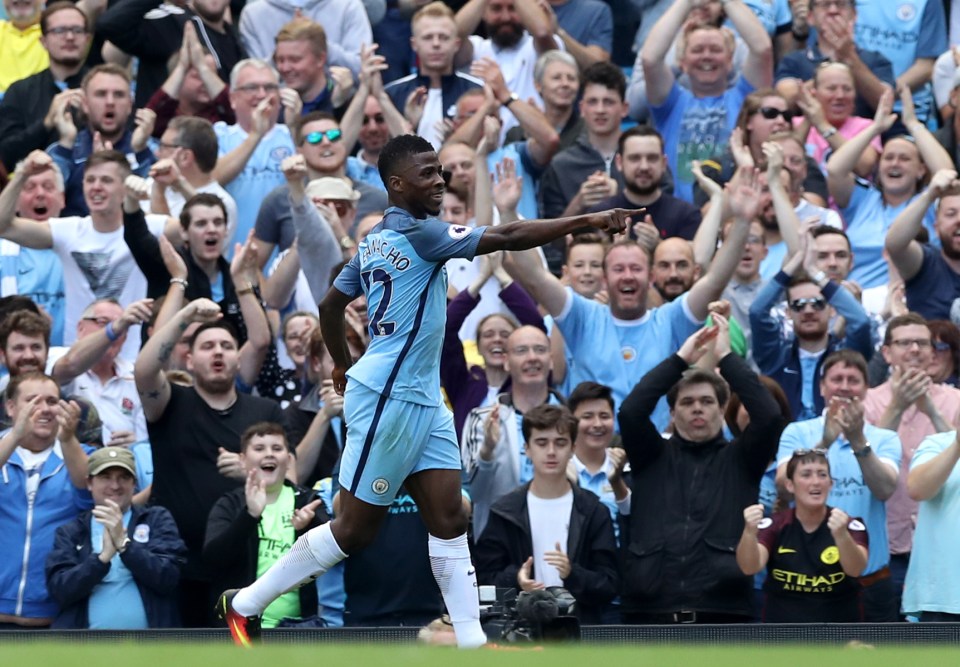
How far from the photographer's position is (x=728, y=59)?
1457 cm

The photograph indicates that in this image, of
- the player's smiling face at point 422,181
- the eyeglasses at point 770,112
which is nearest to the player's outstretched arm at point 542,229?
the player's smiling face at point 422,181

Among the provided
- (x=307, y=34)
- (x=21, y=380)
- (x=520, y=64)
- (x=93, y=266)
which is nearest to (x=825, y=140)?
(x=520, y=64)

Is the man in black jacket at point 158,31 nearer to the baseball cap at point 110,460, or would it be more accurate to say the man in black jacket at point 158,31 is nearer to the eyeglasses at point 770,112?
the eyeglasses at point 770,112

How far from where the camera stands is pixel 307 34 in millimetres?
14641

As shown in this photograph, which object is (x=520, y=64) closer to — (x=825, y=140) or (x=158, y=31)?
(x=825, y=140)

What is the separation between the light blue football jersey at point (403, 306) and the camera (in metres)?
8.34

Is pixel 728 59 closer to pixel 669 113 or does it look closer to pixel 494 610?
pixel 669 113

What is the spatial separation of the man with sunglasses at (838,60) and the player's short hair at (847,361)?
3768 mm

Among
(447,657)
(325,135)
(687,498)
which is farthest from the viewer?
(325,135)

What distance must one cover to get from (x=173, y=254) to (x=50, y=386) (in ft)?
4.56

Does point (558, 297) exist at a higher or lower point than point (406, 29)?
lower

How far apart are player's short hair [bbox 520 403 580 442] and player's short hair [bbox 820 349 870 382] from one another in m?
1.59

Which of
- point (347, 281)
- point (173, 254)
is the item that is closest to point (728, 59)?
point (173, 254)

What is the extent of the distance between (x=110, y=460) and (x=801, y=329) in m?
4.36
